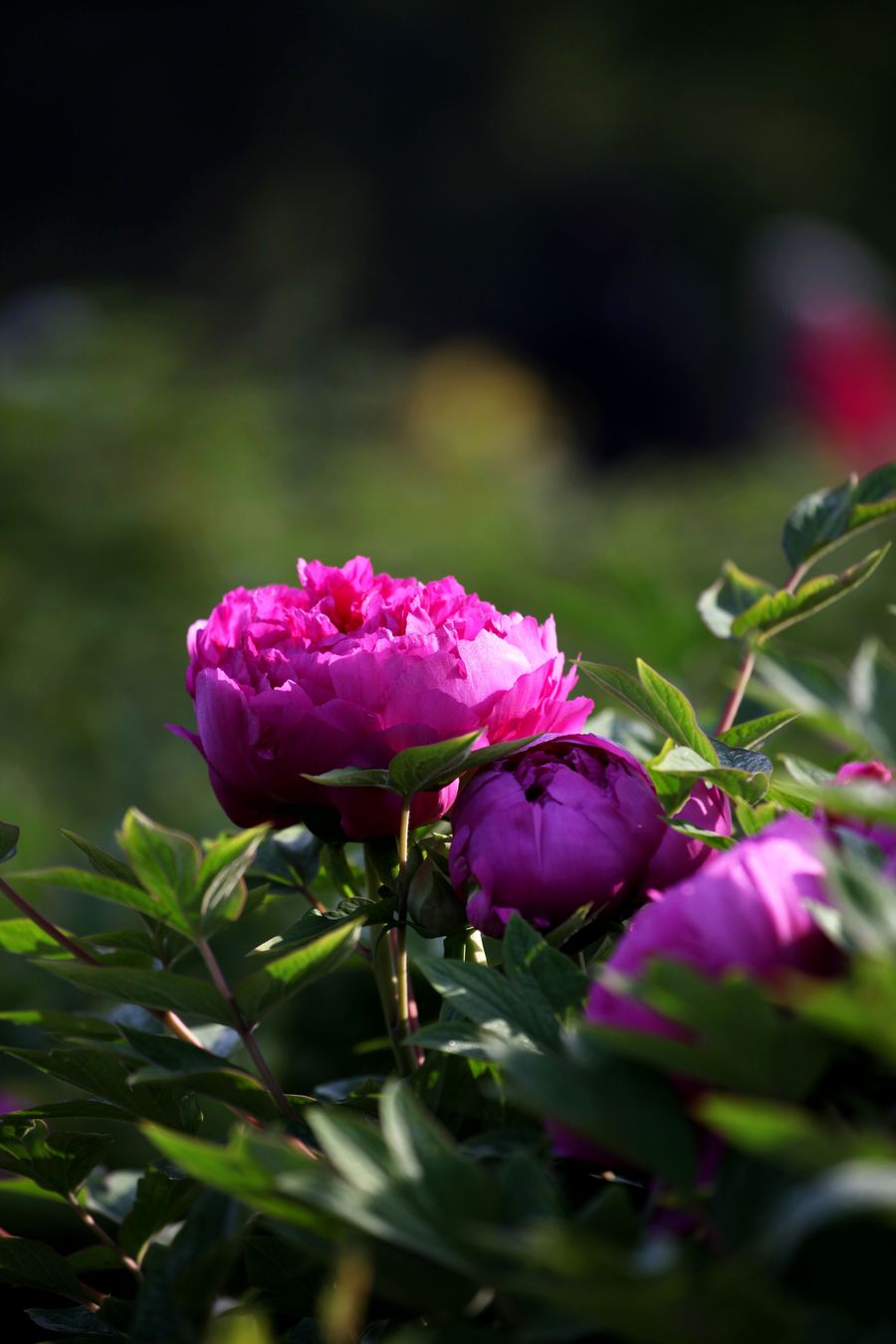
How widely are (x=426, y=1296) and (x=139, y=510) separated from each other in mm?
1553

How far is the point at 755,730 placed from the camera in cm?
39

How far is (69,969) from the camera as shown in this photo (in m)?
0.31

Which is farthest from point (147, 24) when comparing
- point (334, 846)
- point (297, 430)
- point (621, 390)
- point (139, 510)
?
point (334, 846)

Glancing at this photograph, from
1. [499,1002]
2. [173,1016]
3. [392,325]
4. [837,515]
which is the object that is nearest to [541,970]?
[499,1002]

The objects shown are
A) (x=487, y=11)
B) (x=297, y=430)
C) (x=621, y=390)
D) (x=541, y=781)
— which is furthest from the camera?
(x=487, y=11)

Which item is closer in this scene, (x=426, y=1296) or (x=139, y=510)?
(x=426, y=1296)

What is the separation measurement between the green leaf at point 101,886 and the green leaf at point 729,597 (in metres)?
0.22

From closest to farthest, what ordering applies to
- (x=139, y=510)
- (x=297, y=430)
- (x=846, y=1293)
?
(x=846, y=1293) < (x=139, y=510) < (x=297, y=430)

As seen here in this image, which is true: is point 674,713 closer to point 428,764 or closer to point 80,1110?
point 428,764

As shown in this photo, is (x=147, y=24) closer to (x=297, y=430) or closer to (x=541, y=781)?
(x=297, y=430)

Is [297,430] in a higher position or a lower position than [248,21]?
lower

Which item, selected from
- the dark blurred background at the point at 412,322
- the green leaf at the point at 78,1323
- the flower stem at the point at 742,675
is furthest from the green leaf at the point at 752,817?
the dark blurred background at the point at 412,322

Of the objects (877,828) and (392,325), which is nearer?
(877,828)

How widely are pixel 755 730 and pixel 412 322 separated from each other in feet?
26.2
